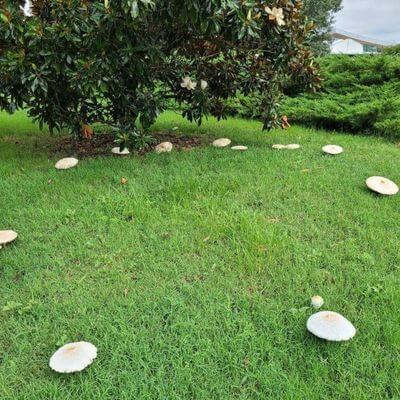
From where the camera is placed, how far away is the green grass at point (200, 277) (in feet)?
6.38

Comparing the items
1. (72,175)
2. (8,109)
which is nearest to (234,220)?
(72,175)

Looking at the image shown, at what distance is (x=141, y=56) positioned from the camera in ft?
14.1

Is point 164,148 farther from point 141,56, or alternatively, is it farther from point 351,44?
point 351,44

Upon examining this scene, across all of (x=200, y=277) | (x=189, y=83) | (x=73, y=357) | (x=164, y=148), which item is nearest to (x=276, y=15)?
(x=189, y=83)

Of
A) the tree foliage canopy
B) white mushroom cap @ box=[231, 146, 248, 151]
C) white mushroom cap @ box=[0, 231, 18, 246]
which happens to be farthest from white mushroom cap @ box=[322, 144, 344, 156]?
the tree foliage canopy

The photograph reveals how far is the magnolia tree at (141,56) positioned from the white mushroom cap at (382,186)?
1867 millimetres

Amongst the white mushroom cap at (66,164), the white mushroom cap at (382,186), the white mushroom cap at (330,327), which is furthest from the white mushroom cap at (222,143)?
the white mushroom cap at (330,327)

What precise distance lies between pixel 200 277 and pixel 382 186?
77.3 inches

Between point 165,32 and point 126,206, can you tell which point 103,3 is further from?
point 126,206

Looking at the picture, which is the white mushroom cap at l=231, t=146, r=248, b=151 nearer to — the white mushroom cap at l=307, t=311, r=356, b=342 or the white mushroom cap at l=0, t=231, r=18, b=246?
the white mushroom cap at l=0, t=231, r=18, b=246

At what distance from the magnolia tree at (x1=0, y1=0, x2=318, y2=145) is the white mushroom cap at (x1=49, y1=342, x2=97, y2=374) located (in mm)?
2476

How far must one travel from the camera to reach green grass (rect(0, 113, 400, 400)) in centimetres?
195

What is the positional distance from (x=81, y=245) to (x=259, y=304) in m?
1.40

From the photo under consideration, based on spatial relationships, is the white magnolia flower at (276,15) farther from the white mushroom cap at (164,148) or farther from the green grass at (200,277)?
the white mushroom cap at (164,148)
